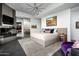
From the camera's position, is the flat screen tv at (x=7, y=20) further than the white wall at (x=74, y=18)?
No

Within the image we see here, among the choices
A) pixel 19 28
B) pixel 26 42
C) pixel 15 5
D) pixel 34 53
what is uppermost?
pixel 15 5

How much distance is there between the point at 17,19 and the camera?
341 cm

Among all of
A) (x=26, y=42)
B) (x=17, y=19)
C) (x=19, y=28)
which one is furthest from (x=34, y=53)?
(x=17, y=19)

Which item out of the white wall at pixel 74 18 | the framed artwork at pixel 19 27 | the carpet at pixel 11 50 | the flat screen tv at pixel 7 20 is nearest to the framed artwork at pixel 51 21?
the white wall at pixel 74 18

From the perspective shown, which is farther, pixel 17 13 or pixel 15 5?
pixel 17 13

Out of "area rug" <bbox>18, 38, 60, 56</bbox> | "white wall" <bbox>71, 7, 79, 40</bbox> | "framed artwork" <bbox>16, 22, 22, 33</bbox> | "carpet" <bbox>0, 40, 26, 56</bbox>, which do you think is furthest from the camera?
"white wall" <bbox>71, 7, 79, 40</bbox>

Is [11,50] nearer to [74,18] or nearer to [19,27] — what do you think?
[19,27]

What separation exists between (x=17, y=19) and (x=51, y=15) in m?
1.35

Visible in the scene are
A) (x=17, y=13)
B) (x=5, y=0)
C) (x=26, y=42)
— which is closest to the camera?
(x=5, y=0)

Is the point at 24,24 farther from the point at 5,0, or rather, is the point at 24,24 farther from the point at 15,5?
the point at 5,0

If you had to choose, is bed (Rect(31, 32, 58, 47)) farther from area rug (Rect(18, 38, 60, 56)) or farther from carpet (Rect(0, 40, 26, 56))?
carpet (Rect(0, 40, 26, 56))

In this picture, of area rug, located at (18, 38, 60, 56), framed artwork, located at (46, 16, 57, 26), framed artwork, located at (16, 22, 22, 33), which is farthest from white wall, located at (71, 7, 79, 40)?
framed artwork, located at (16, 22, 22, 33)

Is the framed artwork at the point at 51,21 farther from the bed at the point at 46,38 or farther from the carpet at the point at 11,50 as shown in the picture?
the carpet at the point at 11,50

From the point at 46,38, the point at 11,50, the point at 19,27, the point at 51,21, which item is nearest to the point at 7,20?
the point at 19,27
